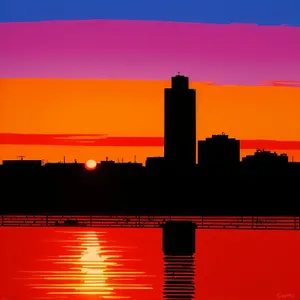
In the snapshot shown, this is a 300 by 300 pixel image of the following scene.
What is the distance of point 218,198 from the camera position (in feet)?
555

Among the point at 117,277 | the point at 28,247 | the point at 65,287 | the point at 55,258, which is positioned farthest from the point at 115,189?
the point at 65,287

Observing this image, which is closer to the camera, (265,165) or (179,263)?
(179,263)

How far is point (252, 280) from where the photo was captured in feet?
234

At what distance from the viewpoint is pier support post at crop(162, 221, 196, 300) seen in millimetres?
59831

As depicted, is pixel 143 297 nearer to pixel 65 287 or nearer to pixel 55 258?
pixel 65 287

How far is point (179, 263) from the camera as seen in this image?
8794 cm

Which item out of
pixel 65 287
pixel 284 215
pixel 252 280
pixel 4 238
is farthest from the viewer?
pixel 284 215

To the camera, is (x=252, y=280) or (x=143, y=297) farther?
(x=252, y=280)

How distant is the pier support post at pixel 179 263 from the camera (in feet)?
196

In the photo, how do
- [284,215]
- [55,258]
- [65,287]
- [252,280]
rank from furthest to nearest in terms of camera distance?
[284,215] < [55,258] < [252,280] < [65,287]

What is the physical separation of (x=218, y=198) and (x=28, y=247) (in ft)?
185

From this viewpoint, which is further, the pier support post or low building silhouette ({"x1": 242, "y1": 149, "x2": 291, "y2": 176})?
low building silhouette ({"x1": 242, "y1": 149, "x2": 291, "y2": 176})

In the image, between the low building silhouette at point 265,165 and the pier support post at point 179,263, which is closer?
the pier support post at point 179,263

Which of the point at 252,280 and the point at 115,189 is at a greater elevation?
the point at 115,189
